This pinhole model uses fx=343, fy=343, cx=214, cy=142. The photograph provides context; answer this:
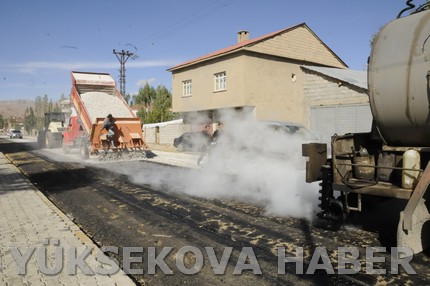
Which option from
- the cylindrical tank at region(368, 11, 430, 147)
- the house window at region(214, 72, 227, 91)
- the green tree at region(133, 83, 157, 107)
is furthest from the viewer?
the green tree at region(133, 83, 157, 107)

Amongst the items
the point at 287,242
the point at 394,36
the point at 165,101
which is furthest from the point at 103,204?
the point at 165,101

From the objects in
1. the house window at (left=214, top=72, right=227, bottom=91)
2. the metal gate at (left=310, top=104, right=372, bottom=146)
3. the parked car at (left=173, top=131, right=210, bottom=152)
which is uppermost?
the house window at (left=214, top=72, right=227, bottom=91)

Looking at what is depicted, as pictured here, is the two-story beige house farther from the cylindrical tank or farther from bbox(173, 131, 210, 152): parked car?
the cylindrical tank

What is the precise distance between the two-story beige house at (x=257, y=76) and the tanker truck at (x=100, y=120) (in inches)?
367

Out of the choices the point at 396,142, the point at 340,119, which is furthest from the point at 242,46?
the point at 396,142

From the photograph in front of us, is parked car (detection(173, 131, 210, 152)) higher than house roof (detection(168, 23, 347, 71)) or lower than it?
lower

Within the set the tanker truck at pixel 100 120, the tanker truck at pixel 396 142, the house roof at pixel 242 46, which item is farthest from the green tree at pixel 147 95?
the tanker truck at pixel 396 142

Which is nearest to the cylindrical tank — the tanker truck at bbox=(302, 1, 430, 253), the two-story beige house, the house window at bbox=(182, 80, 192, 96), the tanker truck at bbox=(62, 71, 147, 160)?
the tanker truck at bbox=(302, 1, 430, 253)

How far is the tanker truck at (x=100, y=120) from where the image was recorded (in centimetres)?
1475

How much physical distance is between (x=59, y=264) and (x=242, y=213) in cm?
322

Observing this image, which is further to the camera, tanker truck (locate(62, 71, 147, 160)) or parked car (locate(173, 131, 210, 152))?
parked car (locate(173, 131, 210, 152))

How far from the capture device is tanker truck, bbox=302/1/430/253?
156 inches

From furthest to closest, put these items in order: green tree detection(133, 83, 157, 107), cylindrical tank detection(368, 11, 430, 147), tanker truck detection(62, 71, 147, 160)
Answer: green tree detection(133, 83, 157, 107) → tanker truck detection(62, 71, 147, 160) → cylindrical tank detection(368, 11, 430, 147)

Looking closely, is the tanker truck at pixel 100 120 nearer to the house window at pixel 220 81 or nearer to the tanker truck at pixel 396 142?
the house window at pixel 220 81
